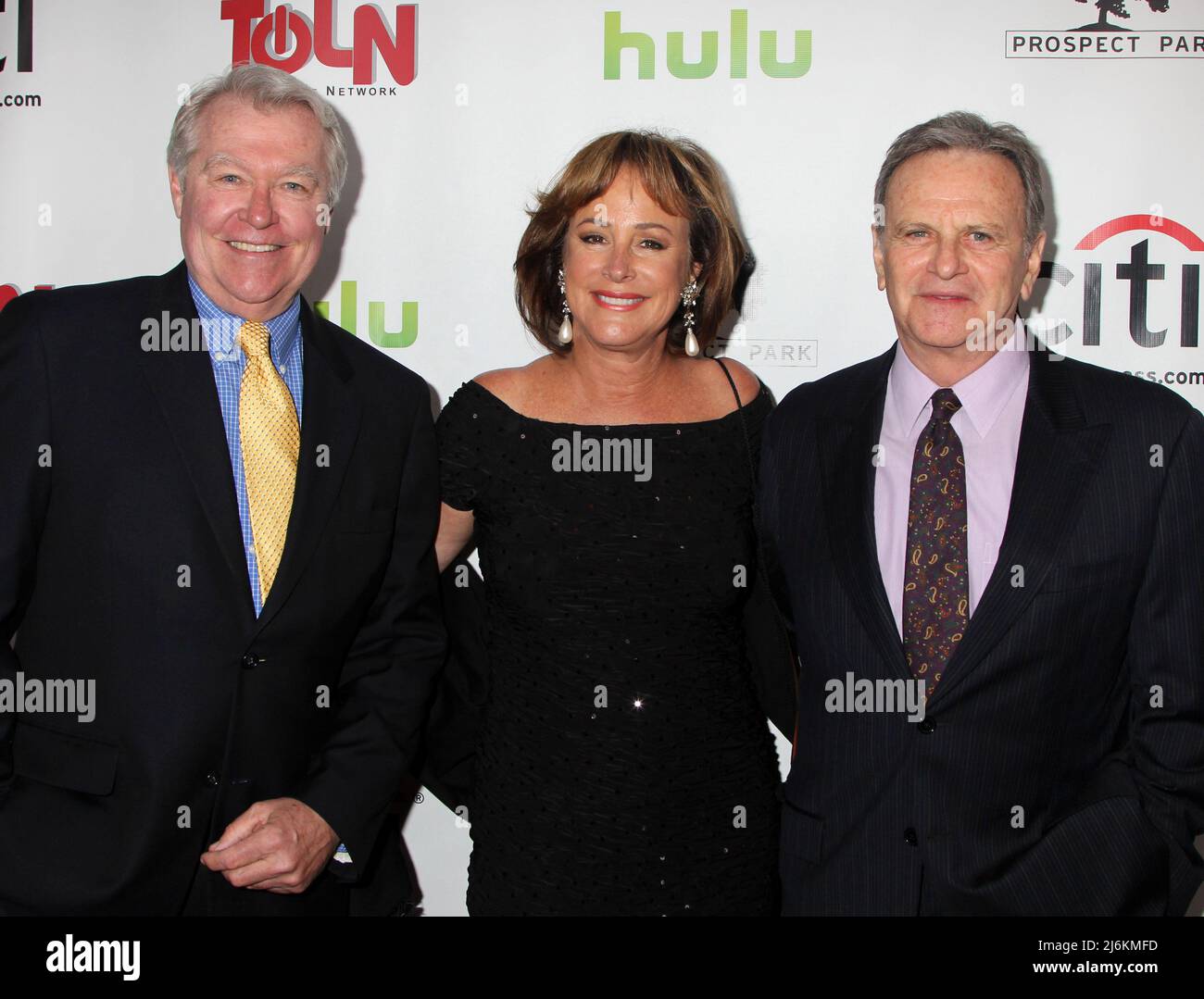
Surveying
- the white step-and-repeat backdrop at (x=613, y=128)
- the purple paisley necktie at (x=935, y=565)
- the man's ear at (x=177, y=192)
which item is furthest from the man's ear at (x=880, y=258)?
the man's ear at (x=177, y=192)

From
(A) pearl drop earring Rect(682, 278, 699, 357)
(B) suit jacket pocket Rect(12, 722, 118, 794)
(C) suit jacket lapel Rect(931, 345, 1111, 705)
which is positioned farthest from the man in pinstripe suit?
(B) suit jacket pocket Rect(12, 722, 118, 794)

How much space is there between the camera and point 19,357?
2109 millimetres

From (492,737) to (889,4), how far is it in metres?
2.37

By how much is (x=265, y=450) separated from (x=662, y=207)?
1090mm

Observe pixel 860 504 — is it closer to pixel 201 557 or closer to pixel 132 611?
pixel 201 557

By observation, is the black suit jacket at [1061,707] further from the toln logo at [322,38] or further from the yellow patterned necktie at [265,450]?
the toln logo at [322,38]

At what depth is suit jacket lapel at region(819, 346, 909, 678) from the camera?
2.18 meters

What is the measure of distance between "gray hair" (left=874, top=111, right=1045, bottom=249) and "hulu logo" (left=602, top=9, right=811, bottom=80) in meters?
1.09

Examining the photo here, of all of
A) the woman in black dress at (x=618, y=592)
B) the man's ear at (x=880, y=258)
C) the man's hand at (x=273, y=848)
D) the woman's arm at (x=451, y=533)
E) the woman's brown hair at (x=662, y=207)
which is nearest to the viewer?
the man's hand at (x=273, y=848)

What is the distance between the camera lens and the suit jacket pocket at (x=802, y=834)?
229cm

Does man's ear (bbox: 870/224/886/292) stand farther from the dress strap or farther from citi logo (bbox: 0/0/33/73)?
citi logo (bbox: 0/0/33/73)

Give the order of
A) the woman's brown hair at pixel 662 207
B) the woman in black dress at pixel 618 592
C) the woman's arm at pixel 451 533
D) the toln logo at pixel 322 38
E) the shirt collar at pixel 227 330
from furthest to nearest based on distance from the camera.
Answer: the toln logo at pixel 322 38 → the woman's arm at pixel 451 533 → the woman's brown hair at pixel 662 207 → the woman in black dress at pixel 618 592 → the shirt collar at pixel 227 330
